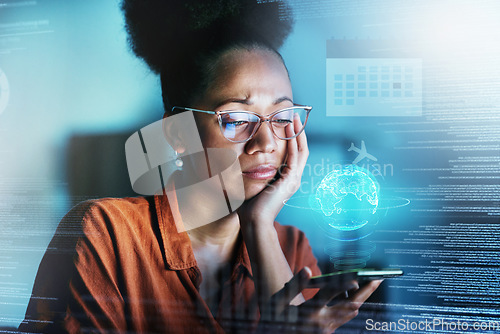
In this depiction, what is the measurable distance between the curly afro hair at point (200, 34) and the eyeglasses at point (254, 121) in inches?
4.5

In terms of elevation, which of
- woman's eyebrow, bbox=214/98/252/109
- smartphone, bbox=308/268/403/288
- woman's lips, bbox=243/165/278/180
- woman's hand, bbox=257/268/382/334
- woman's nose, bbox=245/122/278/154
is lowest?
woman's hand, bbox=257/268/382/334

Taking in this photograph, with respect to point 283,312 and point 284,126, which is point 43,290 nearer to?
point 283,312

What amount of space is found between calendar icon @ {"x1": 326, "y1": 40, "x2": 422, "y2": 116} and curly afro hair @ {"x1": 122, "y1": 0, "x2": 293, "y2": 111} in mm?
170

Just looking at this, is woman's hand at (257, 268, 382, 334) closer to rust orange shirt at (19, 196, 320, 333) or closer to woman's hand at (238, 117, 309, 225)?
rust orange shirt at (19, 196, 320, 333)

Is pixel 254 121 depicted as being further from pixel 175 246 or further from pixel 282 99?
pixel 175 246

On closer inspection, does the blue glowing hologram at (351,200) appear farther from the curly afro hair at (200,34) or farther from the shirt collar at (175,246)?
the curly afro hair at (200,34)

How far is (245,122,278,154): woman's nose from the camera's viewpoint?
112cm

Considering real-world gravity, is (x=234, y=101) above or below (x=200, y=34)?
below

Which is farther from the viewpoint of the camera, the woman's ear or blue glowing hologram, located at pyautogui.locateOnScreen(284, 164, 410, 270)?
the woman's ear

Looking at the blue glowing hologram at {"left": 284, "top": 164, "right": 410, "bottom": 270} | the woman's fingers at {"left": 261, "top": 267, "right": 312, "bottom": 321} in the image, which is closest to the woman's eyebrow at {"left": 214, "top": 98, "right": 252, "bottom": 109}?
the blue glowing hologram at {"left": 284, "top": 164, "right": 410, "bottom": 270}

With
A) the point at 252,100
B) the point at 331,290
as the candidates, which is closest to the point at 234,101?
the point at 252,100

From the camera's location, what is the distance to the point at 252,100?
1.12m

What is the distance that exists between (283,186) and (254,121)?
0.19m
